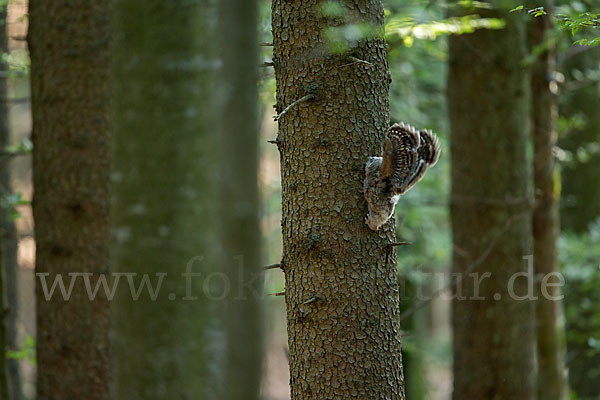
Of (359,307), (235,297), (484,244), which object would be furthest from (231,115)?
(484,244)

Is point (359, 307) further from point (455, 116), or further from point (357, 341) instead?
point (455, 116)

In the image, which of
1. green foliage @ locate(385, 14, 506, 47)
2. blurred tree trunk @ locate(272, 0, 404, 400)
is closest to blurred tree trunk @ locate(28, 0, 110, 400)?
green foliage @ locate(385, 14, 506, 47)

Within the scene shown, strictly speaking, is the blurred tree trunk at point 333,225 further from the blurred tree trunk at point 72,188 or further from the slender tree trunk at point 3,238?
the slender tree trunk at point 3,238

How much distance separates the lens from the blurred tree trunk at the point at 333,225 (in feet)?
9.02

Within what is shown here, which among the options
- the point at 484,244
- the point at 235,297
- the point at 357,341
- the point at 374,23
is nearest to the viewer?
the point at 235,297

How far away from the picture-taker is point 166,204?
2125 millimetres

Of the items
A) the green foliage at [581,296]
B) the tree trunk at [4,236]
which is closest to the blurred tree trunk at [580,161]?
the green foliage at [581,296]

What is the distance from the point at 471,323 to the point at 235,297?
14.2 ft

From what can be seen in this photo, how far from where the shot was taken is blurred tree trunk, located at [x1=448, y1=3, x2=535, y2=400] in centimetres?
570

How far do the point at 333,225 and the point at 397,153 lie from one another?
16.7 inches

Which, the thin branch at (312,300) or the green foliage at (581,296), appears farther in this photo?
the green foliage at (581,296)

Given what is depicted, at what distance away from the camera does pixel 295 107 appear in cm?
288

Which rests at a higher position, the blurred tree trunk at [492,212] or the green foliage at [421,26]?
the green foliage at [421,26]

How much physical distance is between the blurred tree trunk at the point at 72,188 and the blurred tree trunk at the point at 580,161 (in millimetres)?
6261
